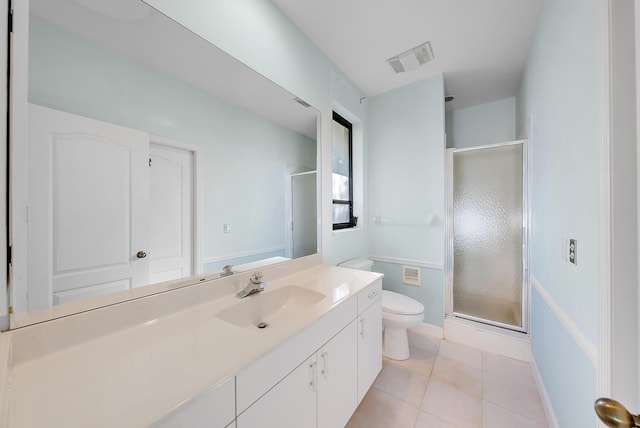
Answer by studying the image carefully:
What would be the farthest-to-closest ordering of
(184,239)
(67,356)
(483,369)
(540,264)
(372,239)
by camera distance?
(372,239) < (483,369) < (540,264) < (184,239) < (67,356)

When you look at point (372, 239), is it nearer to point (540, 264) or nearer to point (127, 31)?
point (540, 264)

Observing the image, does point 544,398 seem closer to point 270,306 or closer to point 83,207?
point 270,306

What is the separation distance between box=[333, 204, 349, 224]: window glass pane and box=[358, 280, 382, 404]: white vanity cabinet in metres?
0.82

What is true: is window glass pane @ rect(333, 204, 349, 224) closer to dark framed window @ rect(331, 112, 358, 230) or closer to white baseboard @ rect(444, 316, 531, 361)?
dark framed window @ rect(331, 112, 358, 230)

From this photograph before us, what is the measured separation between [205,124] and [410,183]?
1.95m

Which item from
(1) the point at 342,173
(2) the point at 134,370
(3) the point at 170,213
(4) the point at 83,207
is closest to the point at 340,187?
(1) the point at 342,173

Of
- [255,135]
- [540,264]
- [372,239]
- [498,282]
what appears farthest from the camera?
[372,239]

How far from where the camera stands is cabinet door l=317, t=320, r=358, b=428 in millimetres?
988

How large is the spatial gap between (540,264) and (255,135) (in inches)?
81.0

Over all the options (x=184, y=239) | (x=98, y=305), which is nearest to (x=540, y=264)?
(x=184, y=239)

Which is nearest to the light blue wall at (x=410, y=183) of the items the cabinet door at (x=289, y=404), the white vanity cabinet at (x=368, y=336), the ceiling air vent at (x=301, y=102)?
the white vanity cabinet at (x=368, y=336)

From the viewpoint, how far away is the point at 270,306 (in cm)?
125

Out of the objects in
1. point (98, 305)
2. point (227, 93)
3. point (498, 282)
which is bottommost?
point (498, 282)

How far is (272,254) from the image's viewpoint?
1.47 meters
